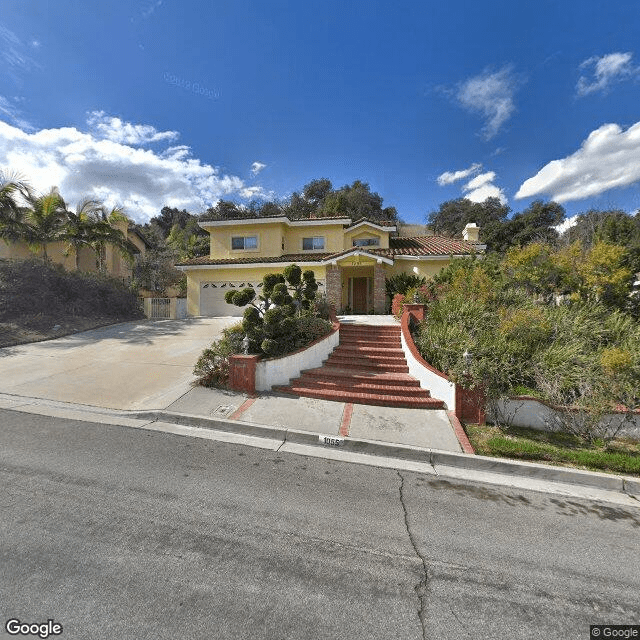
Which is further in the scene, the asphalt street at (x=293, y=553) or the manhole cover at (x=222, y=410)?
the manhole cover at (x=222, y=410)

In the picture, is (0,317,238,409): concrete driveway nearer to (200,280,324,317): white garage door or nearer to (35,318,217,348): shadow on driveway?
(35,318,217,348): shadow on driveway

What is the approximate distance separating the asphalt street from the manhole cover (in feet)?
4.77

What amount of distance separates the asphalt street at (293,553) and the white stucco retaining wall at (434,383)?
2.30m

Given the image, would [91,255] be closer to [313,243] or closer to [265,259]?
[265,259]

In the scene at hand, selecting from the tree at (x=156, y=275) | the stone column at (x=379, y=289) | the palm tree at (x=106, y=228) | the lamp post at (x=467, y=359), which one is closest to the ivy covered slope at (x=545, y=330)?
the lamp post at (x=467, y=359)

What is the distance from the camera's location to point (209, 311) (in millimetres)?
17812

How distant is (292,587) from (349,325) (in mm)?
8363

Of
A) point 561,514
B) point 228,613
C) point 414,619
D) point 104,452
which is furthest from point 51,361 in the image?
point 561,514

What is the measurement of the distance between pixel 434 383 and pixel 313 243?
1385 centimetres

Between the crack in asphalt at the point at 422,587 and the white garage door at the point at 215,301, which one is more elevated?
the white garage door at the point at 215,301

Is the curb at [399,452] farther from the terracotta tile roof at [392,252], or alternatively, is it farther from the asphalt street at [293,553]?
the terracotta tile roof at [392,252]

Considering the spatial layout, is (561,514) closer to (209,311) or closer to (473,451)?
(473,451)

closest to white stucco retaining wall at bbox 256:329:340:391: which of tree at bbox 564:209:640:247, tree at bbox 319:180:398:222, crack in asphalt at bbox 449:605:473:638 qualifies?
crack in asphalt at bbox 449:605:473:638

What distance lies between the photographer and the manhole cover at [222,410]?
226 inches
